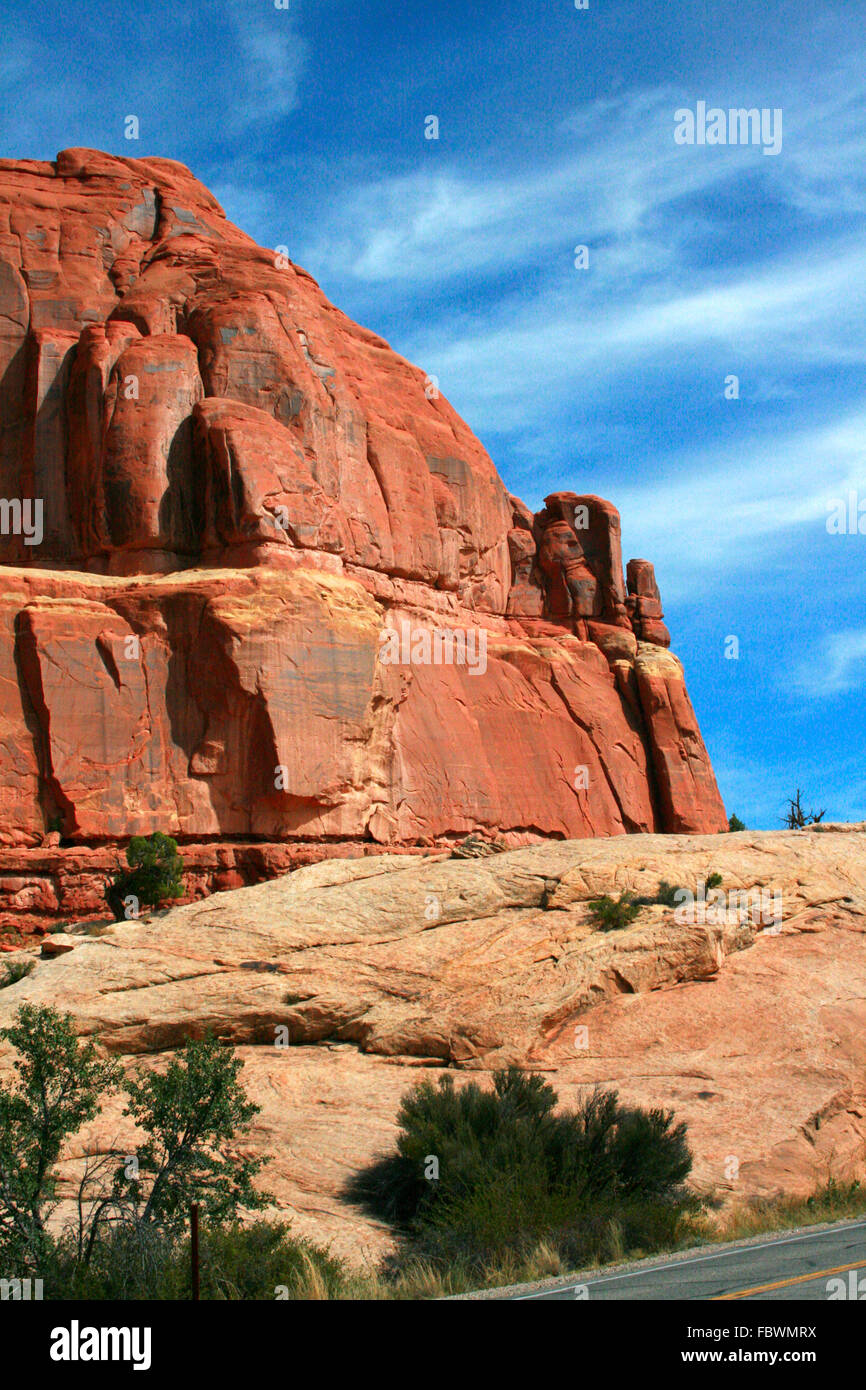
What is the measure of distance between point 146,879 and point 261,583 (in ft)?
30.9

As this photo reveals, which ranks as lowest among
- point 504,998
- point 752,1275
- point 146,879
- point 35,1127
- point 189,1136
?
point 752,1275

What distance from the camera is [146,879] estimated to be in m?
33.3

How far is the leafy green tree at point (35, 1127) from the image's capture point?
12453mm

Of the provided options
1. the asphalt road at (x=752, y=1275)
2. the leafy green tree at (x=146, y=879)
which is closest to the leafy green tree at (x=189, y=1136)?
the asphalt road at (x=752, y=1275)

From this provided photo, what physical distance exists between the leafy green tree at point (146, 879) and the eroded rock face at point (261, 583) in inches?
89.5

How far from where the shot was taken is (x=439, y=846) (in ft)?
136

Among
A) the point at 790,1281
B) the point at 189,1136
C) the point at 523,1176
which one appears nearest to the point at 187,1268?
the point at 189,1136

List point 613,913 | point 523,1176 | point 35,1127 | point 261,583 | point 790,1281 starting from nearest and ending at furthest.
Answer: point 790,1281 → point 35,1127 → point 523,1176 → point 613,913 → point 261,583

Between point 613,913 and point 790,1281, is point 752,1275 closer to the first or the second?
point 790,1281

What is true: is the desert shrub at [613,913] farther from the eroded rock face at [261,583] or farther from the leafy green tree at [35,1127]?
the eroded rock face at [261,583]

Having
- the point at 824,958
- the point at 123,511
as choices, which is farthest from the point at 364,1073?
the point at 123,511

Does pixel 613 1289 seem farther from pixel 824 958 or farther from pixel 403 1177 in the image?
pixel 824 958

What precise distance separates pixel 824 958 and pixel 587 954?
431 cm

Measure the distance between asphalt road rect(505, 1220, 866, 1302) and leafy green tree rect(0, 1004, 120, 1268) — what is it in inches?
183
